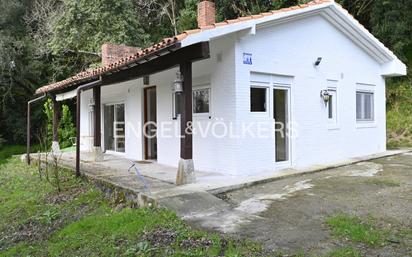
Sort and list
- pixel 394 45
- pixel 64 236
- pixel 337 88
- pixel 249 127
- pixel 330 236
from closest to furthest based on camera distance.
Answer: pixel 330 236 < pixel 64 236 < pixel 249 127 < pixel 337 88 < pixel 394 45

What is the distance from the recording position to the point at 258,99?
9.77 metres

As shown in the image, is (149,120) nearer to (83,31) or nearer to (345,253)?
(345,253)

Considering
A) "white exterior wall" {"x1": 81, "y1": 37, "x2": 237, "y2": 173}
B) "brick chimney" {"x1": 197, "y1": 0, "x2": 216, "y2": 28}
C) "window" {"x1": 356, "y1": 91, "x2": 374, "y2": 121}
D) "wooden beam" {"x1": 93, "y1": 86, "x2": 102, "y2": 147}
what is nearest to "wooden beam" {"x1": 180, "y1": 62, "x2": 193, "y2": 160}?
"white exterior wall" {"x1": 81, "y1": 37, "x2": 237, "y2": 173}

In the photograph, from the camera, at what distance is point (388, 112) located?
60.2 ft

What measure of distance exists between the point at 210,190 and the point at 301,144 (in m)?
4.40

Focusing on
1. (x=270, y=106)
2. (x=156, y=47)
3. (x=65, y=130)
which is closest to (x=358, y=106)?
(x=270, y=106)

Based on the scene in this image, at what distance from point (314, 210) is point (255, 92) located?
4076 mm

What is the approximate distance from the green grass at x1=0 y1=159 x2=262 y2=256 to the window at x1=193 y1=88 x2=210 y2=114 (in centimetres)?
343

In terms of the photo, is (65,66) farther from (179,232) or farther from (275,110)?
(179,232)

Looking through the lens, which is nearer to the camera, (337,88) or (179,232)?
(179,232)

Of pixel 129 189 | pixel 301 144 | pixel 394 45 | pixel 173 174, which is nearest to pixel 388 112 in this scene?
pixel 394 45

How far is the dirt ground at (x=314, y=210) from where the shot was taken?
16.0ft

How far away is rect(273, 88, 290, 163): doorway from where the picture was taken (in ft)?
34.2

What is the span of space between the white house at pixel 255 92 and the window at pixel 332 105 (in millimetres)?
36
